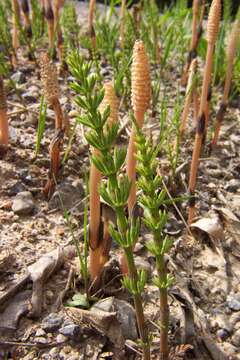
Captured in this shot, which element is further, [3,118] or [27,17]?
[27,17]

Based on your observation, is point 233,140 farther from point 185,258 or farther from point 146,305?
point 146,305

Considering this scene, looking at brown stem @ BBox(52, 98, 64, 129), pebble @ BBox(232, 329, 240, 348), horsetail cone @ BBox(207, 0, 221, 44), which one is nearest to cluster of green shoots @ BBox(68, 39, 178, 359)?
pebble @ BBox(232, 329, 240, 348)

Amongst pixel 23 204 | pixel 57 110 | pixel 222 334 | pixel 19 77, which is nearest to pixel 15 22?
pixel 19 77

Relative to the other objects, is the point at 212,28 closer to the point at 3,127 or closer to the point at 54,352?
the point at 3,127

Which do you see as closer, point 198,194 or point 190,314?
point 190,314

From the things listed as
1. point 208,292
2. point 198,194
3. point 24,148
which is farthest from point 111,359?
point 24,148
